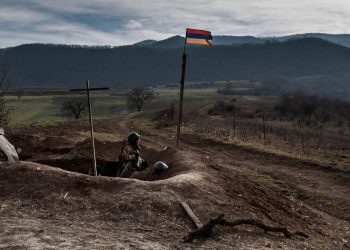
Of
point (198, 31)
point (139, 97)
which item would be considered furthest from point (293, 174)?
point (139, 97)

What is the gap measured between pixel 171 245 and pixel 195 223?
110cm

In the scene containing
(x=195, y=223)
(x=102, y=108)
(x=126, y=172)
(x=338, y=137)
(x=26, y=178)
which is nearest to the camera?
(x=195, y=223)

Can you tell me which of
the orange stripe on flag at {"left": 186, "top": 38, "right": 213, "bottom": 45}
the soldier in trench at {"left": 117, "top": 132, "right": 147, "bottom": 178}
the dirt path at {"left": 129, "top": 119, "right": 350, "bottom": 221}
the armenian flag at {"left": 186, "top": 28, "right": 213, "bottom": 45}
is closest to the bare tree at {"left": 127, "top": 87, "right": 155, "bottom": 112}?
the dirt path at {"left": 129, "top": 119, "right": 350, "bottom": 221}

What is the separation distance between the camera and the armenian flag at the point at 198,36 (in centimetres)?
1775

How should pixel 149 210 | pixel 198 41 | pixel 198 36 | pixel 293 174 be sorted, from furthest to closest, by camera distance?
1. pixel 293 174
2. pixel 198 36
3. pixel 198 41
4. pixel 149 210

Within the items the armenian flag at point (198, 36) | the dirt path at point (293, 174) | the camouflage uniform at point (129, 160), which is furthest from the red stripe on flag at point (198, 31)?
the camouflage uniform at point (129, 160)

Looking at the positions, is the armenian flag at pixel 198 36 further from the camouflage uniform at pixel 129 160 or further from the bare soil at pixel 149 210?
the bare soil at pixel 149 210

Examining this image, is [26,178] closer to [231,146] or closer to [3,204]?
[3,204]

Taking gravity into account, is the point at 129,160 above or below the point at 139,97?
above

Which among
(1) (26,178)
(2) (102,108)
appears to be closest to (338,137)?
(1) (26,178)

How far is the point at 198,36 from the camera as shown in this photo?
59.2 feet

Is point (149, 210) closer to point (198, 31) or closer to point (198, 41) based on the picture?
point (198, 41)

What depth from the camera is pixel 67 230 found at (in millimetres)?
9102

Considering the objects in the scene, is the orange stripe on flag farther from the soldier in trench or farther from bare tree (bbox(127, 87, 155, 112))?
bare tree (bbox(127, 87, 155, 112))
